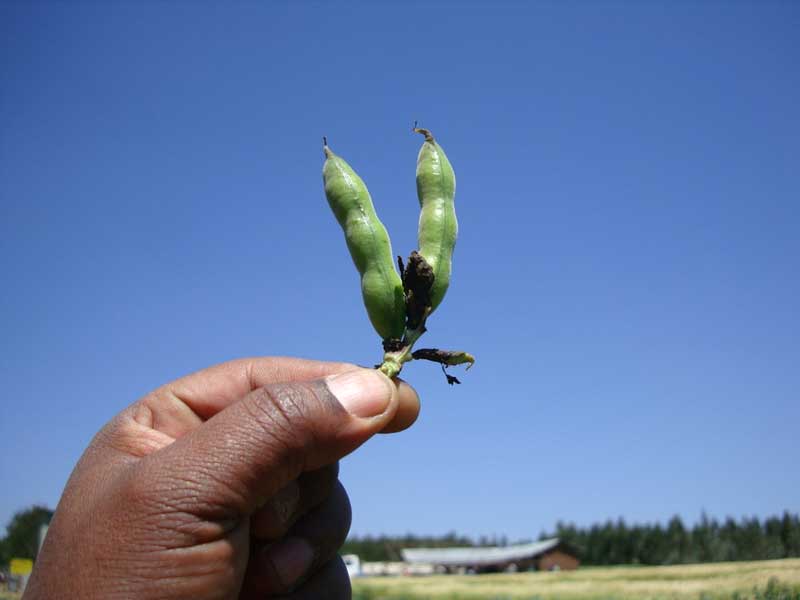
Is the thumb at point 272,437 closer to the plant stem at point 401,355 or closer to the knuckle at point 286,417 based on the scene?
the knuckle at point 286,417

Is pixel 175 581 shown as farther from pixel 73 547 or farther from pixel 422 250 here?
pixel 422 250

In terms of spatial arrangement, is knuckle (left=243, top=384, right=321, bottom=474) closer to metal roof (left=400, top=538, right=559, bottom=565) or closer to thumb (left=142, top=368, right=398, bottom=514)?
thumb (left=142, top=368, right=398, bottom=514)

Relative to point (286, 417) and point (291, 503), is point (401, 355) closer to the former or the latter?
point (286, 417)

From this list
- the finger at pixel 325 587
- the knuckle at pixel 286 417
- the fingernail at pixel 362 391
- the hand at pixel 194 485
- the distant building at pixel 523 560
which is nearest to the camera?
the hand at pixel 194 485

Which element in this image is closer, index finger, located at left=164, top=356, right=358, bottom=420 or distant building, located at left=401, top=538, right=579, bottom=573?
index finger, located at left=164, top=356, right=358, bottom=420

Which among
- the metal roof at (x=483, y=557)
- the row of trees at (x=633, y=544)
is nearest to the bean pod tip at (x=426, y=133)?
the row of trees at (x=633, y=544)

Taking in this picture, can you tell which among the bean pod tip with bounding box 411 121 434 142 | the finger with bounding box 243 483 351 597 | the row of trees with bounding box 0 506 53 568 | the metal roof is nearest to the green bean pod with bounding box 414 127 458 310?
the bean pod tip with bounding box 411 121 434 142

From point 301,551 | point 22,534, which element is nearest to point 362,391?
point 301,551

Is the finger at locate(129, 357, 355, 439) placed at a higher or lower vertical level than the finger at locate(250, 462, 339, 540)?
higher
